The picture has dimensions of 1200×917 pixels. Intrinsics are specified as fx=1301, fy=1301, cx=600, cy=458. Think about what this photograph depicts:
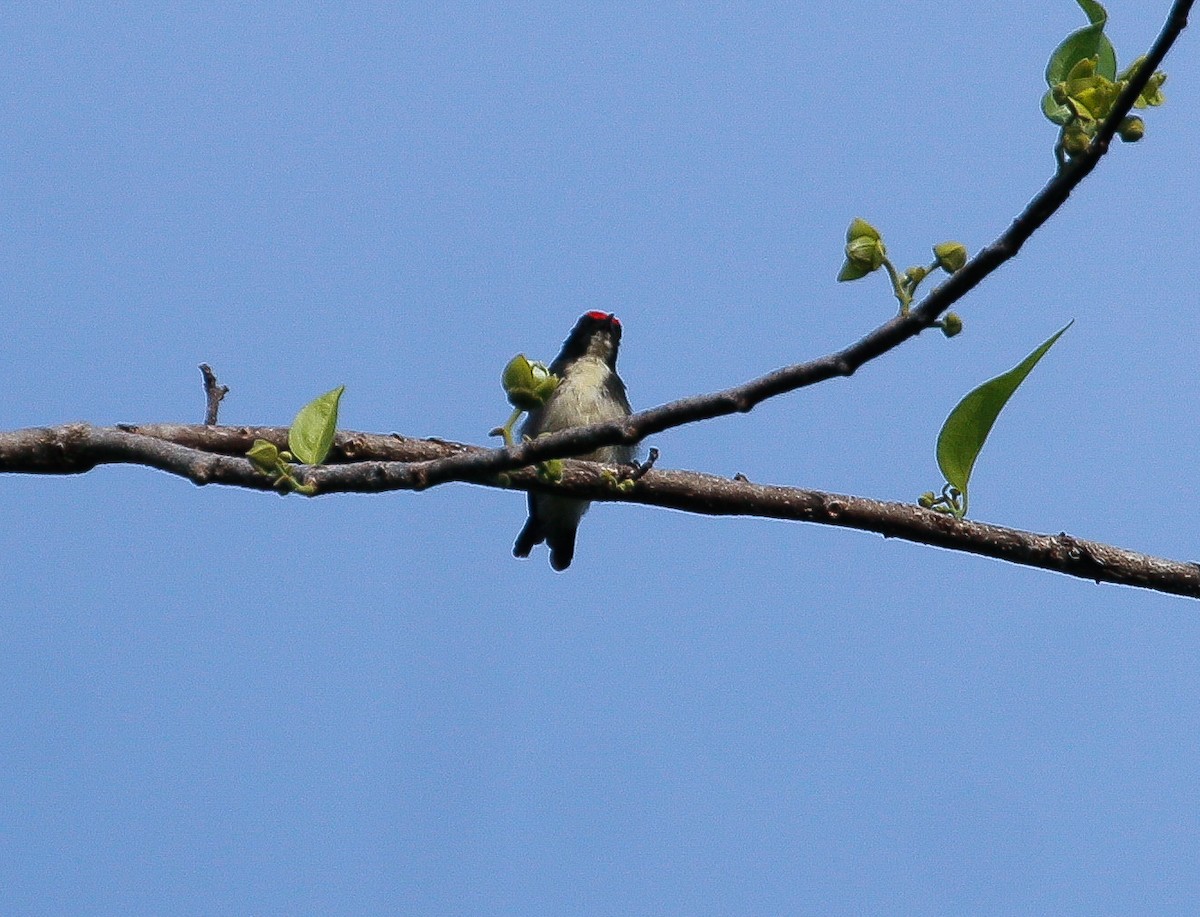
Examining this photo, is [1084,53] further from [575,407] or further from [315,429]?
[575,407]

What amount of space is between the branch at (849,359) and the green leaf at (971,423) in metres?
0.33

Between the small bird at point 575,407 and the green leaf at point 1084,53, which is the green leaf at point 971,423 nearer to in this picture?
the green leaf at point 1084,53

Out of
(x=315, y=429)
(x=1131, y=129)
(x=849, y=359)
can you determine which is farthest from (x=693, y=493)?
(x=1131, y=129)

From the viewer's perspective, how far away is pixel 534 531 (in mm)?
6531

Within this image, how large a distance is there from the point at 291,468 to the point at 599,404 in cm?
463

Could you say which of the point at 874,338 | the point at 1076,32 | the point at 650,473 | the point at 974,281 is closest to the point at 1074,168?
the point at 974,281

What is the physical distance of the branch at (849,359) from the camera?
53.5 inches

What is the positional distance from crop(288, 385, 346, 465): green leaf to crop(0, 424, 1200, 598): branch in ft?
0.37

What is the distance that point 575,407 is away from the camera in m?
6.15

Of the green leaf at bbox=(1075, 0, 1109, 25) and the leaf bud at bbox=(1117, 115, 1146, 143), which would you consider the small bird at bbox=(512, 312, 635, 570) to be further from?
the leaf bud at bbox=(1117, 115, 1146, 143)

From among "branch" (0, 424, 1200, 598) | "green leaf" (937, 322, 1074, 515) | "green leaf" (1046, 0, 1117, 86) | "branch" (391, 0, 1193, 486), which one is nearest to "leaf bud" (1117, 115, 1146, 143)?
"branch" (391, 0, 1193, 486)

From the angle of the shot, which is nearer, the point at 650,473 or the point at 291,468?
the point at 291,468

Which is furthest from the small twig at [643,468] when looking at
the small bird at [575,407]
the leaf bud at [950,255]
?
the small bird at [575,407]

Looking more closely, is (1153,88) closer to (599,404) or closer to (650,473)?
(650,473)
